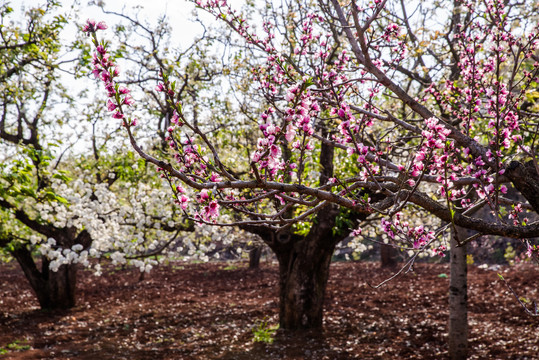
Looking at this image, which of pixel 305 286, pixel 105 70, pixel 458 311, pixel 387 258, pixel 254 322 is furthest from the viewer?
pixel 387 258

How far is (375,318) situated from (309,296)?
244 cm

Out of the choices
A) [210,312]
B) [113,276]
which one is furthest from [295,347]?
[113,276]

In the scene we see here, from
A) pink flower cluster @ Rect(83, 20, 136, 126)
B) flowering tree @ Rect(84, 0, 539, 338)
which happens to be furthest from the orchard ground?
pink flower cluster @ Rect(83, 20, 136, 126)

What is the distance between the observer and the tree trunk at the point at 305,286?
8.77 m

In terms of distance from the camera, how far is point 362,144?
308cm

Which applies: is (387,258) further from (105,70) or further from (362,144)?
(105,70)

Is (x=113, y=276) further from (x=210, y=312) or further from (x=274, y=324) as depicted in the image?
(x=274, y=324)

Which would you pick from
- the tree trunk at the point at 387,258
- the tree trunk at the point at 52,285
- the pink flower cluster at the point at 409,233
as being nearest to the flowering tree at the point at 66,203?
the tree trunk at the point at 52,285

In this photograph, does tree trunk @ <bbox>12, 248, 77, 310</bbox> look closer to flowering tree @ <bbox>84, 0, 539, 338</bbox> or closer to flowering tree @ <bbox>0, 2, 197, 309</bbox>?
flowering tree @ <bbox>0, 2, 197, 309</bbox>

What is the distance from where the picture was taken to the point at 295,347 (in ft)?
25.6

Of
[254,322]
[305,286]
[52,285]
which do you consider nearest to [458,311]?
[305,286]

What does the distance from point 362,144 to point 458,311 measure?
17.1 ft

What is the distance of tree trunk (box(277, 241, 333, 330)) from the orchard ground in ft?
1.34

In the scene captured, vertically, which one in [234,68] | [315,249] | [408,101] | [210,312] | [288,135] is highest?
[234,68]
